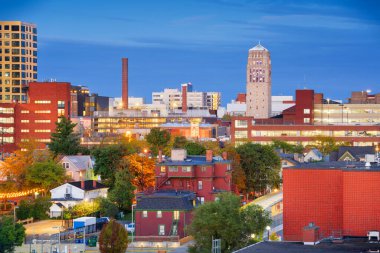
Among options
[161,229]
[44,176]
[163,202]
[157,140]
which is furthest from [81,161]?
[161,229]

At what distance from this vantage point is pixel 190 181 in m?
111

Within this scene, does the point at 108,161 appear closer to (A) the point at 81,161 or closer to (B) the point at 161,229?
(A) the point at 81,161

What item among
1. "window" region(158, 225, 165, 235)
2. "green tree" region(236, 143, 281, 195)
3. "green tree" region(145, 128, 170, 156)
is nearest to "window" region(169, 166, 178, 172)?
"window" region(158, 225, 165, 235)

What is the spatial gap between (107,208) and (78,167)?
27414 mm

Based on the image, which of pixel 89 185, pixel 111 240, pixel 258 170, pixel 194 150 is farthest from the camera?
pixel 194 150

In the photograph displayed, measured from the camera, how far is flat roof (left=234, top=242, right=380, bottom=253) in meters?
52.8

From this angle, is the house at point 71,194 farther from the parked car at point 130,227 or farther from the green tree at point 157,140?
the green tree at point 157,140

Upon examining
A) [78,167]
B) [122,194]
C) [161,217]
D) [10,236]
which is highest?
[78,167]

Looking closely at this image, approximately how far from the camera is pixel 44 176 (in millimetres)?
120688

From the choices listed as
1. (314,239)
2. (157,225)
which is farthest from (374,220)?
(157,225)

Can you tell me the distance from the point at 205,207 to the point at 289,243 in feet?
59.4

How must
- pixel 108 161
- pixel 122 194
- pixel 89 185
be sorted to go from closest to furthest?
pixel 122 194 < pixel 89 185 < pixel 108 161

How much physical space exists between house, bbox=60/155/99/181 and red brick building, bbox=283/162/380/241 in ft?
216

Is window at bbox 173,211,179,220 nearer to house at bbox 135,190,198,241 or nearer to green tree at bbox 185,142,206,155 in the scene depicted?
house at bbox 135,190,198,241
